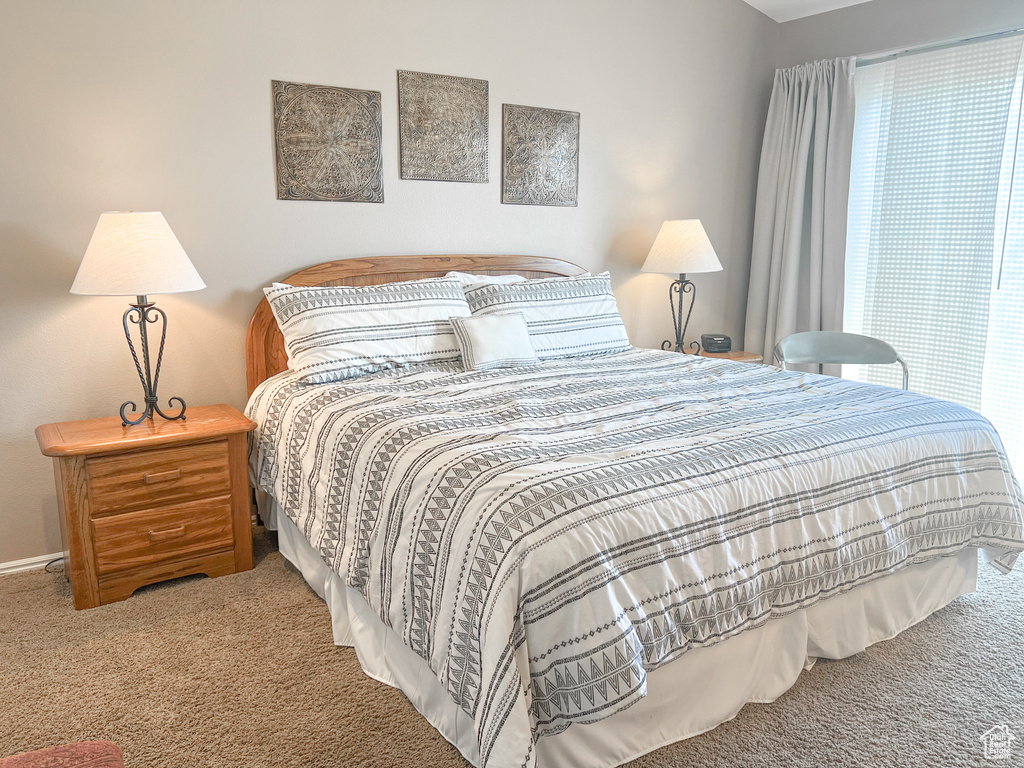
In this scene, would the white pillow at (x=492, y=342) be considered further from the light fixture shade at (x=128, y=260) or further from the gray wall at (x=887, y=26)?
the gray wall at (x=887, y=26)

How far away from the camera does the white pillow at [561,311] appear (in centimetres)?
322

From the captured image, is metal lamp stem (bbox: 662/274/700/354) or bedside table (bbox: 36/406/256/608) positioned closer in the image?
bedside table (bbox: 36/406/256/608)

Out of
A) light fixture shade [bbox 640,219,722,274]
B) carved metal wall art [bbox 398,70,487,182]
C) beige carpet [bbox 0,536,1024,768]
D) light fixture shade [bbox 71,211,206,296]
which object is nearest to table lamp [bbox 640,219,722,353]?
light fixture shade [bbox 640,219,722,274]

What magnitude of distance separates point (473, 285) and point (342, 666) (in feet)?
5.70

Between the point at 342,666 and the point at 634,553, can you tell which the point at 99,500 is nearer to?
the point at 342,666

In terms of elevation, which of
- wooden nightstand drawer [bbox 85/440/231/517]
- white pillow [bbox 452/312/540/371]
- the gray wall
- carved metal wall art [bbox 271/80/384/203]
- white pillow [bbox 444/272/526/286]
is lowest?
Result: wooden nightstand drawer [bbox 85/440/231/517]

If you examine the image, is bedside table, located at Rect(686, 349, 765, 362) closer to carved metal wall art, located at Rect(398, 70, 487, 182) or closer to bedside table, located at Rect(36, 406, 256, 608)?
carved metal wall art, located at Rect(398, 70, 487, 182)

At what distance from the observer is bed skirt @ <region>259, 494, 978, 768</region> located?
1.70 meters

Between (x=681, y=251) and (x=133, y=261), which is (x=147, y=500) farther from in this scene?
(x=681, y=251)

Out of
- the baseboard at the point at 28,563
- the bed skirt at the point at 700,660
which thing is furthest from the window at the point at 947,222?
the baseboard at the point at 28,563

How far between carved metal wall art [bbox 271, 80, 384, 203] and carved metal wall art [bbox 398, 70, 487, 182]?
141 mm

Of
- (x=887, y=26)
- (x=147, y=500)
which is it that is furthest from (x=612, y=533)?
(x=887, y=26)

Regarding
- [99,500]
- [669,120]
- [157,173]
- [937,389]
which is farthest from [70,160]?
Answer: [937,389]

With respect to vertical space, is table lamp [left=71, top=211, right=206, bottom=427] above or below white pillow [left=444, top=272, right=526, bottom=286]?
above
